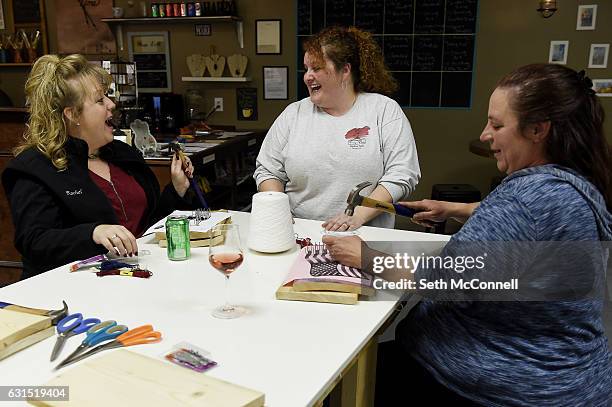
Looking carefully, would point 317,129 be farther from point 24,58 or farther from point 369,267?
point 24,58

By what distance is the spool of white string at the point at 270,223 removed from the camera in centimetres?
160

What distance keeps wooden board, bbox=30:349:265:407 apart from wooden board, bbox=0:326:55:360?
6.2 inches

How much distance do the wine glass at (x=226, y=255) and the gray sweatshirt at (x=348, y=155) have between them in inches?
41.5

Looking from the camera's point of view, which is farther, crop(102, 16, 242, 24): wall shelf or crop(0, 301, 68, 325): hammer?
crop(102, 16, 242, 24): wall shelf

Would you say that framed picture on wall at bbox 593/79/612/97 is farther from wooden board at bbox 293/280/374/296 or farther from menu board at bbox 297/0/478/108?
wooden board at bbox 293/280/374/296

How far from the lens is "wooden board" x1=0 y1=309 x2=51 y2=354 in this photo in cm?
102

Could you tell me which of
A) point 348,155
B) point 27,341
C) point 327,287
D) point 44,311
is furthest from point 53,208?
point 348,155

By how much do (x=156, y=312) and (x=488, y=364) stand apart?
804 mm

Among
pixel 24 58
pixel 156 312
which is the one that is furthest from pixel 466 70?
pixel 24 58

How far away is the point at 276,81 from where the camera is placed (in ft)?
16.5

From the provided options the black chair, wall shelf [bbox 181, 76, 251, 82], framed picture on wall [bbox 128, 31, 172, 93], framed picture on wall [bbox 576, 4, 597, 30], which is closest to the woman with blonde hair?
the black chair

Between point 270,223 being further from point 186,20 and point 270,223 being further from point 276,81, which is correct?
point 186,20

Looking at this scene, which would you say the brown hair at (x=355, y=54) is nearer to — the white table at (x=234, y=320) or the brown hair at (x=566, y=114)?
the white table at (x=234, y=320)

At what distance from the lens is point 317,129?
2.27 m
